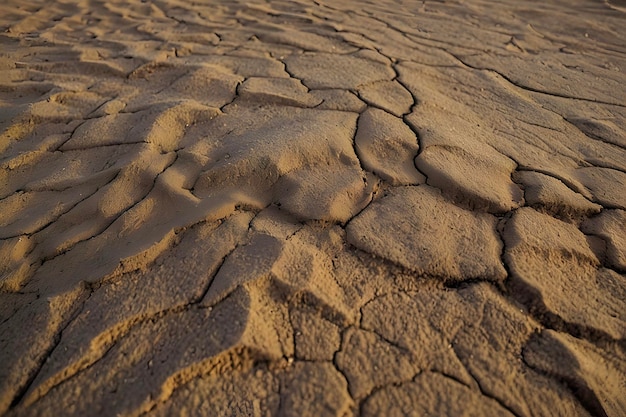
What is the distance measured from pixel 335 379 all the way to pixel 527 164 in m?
1.23

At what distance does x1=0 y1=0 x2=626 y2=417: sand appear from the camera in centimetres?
96

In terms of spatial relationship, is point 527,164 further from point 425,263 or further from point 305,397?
point 305,397

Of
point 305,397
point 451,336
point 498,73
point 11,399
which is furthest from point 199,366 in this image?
point 498,73

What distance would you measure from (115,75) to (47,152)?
2.79 ft

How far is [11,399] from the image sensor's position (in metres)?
0.92

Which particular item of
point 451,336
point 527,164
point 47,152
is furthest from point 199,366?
point 527,164

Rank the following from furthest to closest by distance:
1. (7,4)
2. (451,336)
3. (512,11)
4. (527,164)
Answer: (512,11)
(7,4)
(527,164)
(451,336)

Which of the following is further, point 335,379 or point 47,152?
point 47,152

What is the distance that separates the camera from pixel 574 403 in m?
0.96

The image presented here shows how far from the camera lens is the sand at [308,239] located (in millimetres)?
958

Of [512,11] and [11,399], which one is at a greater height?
[512,11]

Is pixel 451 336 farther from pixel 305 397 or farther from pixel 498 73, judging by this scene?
pixel 498 73

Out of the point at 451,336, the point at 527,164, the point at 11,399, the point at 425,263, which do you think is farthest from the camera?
the point at 527,164

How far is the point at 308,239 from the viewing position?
1.27 meters
